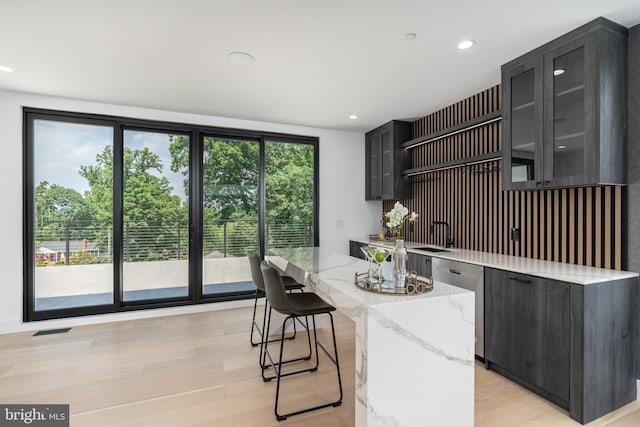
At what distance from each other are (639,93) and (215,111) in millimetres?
4044

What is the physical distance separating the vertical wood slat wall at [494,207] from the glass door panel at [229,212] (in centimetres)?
235

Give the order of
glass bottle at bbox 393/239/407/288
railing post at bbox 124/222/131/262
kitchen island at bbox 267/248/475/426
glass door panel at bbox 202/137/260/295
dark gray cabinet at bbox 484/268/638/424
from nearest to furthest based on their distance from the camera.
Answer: kitchen island at bbox 267/248/475/426 < glass bottle at bbox 393/239/407/288 < dark gray cabinet at bbox 484/268/638/424 < railing post at bbox 124/222/131/262 < glass door panel at bbox 202/137/260/295

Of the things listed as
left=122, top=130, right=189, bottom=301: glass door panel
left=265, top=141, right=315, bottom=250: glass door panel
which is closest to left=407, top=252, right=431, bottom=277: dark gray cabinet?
left=265, top=141, right=315, bottom=250: glass door panel

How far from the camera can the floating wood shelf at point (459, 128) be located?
9.59ft

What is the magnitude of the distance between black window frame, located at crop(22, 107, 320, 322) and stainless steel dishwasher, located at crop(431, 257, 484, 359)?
2567 millimetres

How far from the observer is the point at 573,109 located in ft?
7.20

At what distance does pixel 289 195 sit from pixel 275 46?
247 cm

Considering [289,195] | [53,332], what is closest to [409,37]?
[289,195]

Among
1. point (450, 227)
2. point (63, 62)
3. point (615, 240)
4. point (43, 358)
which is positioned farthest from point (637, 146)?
point (43, 358)

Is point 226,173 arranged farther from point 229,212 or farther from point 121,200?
point 121,200

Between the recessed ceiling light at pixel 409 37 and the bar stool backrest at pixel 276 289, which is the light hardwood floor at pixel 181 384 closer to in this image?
the bar stool backrest at pixel 276 289

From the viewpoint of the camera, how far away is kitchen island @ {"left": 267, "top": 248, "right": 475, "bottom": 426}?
4.59 ft

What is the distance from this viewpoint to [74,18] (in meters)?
2.05

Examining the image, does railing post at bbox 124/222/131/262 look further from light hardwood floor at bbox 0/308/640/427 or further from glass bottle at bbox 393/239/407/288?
glass bottle at bbox 393/239/407/288
